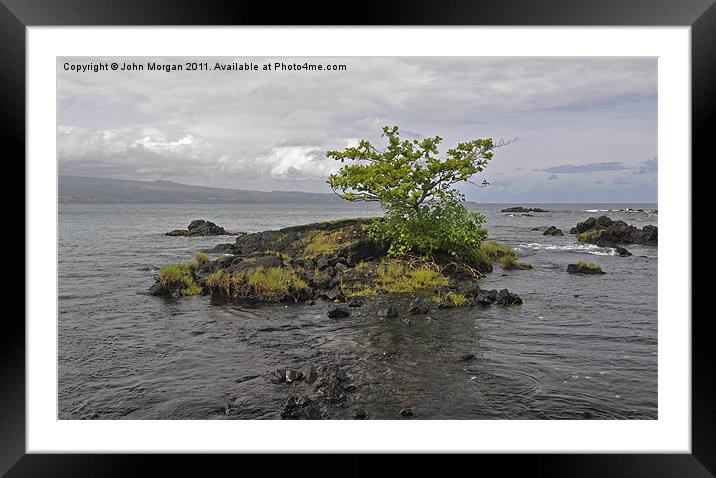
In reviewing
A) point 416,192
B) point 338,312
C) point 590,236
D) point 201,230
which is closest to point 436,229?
point 416,192

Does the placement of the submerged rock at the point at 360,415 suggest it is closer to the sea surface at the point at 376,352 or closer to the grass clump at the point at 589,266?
the sea surface at the point at 376,352

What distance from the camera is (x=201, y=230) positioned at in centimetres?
2255

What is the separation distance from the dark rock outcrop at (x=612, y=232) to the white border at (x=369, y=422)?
13.7 metres

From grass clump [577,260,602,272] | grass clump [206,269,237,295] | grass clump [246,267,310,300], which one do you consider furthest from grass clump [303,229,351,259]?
grass clump [577,260,602,272]

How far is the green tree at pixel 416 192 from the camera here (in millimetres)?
11578

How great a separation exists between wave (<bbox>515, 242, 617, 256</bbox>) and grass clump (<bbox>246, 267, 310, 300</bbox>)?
9.75 m

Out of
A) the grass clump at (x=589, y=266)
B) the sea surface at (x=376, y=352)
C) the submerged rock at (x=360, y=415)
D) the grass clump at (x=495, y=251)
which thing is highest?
the grass clump at (x=495, y=251)

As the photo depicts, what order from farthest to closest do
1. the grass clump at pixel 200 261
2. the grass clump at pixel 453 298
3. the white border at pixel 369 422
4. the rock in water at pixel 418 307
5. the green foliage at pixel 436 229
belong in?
the grass clump at pixel 200 261 < the green foliage at pixel 436 229 < the grass clump at pixel 453 298 < the rock in water at pixel 418 307 < the white border at pixel 369 422

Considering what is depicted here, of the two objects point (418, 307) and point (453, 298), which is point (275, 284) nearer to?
point (418, 307)

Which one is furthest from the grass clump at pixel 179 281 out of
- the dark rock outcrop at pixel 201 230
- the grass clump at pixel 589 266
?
the grass clump at pixel 589 266
